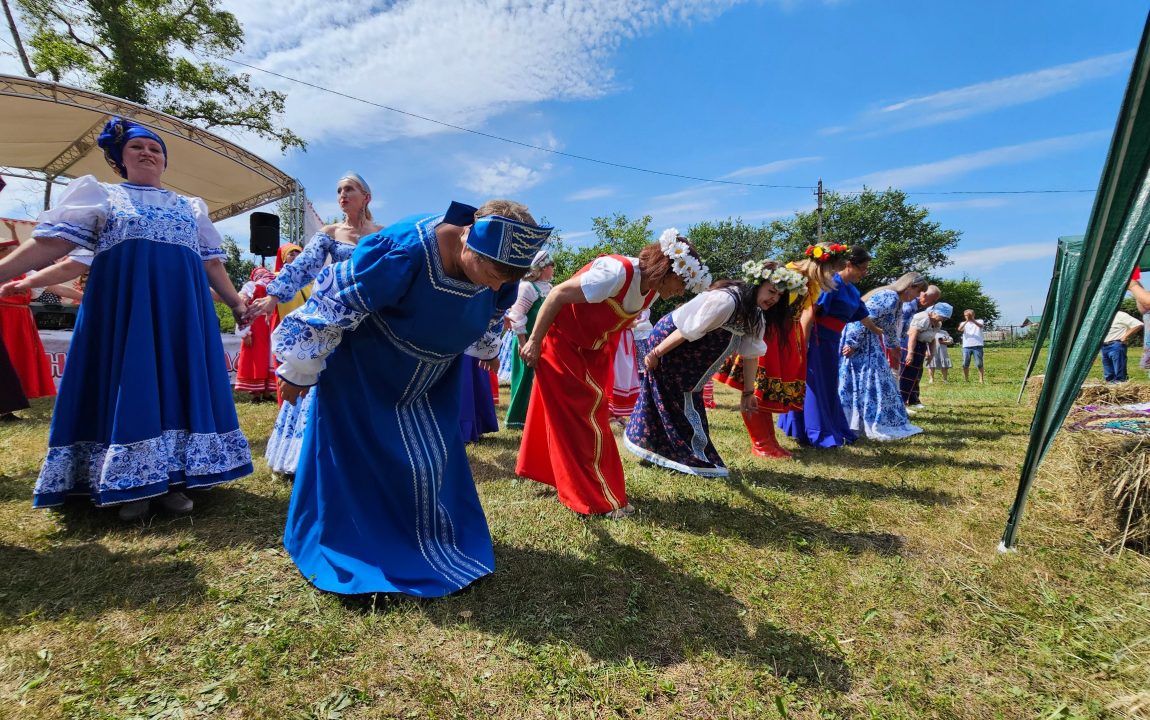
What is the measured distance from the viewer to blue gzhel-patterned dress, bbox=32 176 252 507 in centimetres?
276

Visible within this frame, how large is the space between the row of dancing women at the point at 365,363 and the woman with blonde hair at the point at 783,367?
0.72 metres

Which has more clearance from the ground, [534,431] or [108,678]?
[534,431]

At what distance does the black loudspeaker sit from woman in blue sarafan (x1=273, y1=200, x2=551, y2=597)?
39.5 feet

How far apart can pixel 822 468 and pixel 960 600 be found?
229 centimetres

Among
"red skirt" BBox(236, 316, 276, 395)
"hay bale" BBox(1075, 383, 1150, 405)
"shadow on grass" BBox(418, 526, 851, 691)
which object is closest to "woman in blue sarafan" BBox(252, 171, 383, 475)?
"shadow on grass" BBox(418, 526, 851, 691)

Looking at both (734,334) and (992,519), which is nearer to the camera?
(992,519)

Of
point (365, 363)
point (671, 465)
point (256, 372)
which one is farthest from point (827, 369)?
point (256, 372)

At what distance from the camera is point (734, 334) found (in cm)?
410

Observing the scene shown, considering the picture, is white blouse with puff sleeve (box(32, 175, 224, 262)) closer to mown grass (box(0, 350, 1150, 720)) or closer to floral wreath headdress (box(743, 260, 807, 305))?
mown grass (box(0, 350, 1150, 720))

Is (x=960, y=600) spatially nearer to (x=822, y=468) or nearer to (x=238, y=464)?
(x=822, y=468)

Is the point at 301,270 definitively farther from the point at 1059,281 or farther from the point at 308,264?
the point at 1059,281

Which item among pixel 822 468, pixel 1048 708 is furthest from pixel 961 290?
pixel 1048 708

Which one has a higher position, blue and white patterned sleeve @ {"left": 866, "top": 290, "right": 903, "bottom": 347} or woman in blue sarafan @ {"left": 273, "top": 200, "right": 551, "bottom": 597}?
Result: blue and white patterned sleeve @ {"left": 866, "top": 290, "right": 903, "bottom": 347}

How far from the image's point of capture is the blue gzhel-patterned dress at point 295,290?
3.35 m
